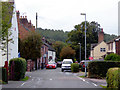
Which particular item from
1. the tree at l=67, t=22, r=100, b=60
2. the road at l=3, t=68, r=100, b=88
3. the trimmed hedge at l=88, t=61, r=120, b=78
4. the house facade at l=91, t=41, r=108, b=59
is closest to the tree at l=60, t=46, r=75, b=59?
the tree at l=67, t=22, r=100, b=60

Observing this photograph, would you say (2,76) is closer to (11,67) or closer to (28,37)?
(11,67)

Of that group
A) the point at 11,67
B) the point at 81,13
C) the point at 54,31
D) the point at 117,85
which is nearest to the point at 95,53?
the point at 81,13

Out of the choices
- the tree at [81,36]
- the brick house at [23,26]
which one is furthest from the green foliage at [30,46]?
the tree at [81,36]

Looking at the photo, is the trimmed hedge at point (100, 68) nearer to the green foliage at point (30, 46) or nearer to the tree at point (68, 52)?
the green foliage at point (30, 46)

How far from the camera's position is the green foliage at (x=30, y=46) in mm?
42750

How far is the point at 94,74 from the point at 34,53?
19.9 meters

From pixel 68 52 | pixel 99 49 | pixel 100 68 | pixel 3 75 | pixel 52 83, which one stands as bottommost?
pixel 52 83

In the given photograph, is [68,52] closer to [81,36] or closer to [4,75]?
[81,36]

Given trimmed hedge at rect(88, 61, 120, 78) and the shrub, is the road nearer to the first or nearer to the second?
the shrub

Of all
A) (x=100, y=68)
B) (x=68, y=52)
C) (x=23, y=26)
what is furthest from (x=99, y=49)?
(x=100, y=68)

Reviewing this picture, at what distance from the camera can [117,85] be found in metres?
10.7

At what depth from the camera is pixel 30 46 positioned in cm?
4291

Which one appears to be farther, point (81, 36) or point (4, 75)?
point (81, 36)

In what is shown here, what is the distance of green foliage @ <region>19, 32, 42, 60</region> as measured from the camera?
4275cm
